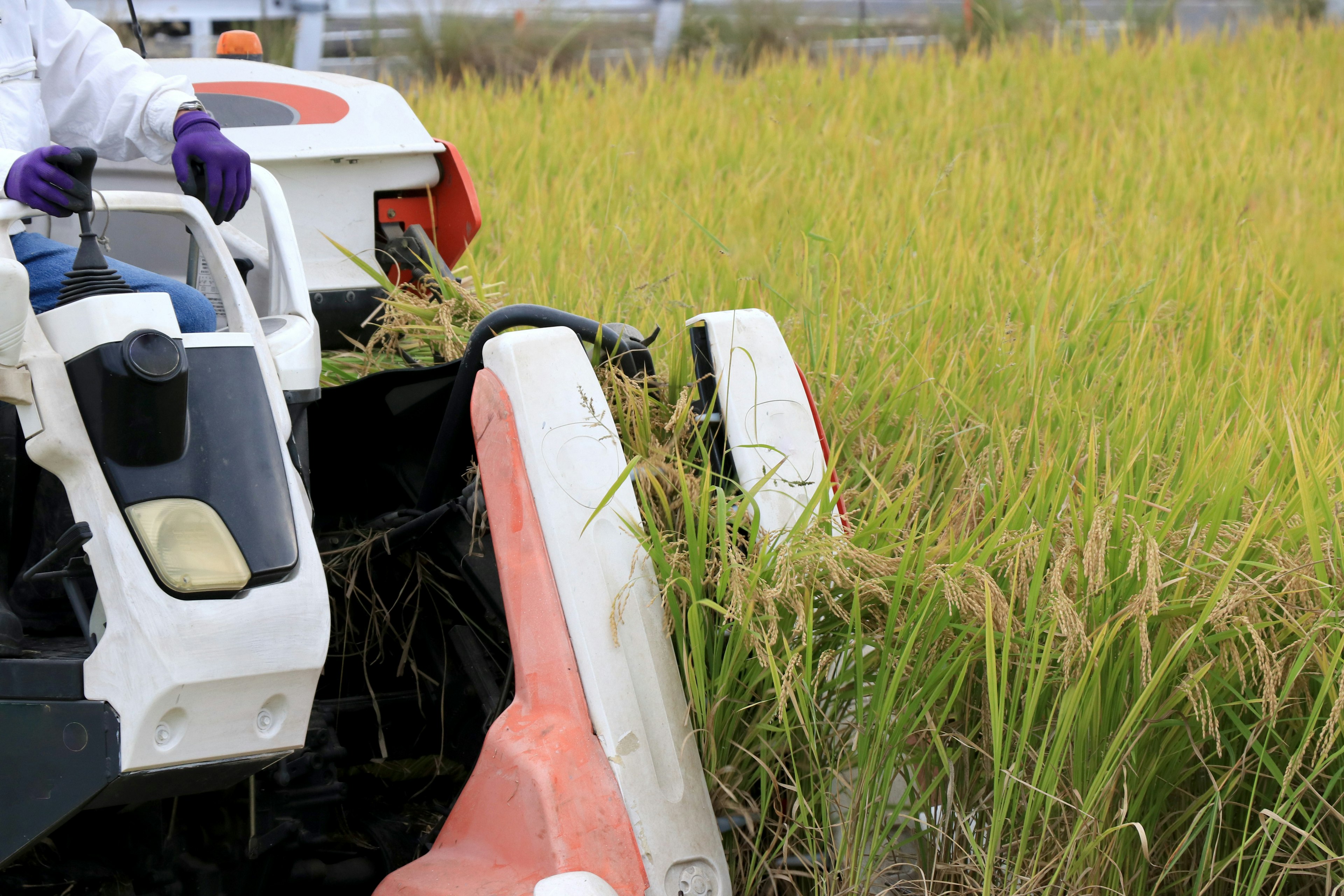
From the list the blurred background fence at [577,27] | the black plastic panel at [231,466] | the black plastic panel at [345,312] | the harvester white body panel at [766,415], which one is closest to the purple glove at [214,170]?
the black plastic panel at [231,466]

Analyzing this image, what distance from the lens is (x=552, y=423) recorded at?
6.33 feet

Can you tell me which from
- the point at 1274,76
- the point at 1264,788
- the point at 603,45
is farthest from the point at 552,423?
the point at 603,45

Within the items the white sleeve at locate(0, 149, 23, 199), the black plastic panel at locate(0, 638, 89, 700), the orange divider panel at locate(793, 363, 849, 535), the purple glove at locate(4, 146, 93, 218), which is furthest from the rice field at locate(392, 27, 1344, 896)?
the white sleeve at locate(0, 149, 23, 199)

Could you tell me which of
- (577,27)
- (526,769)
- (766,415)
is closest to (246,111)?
(766,415)

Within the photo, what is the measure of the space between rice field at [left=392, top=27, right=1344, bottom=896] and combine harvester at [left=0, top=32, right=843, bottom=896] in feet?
0.49

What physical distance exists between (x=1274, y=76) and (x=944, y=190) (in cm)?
420

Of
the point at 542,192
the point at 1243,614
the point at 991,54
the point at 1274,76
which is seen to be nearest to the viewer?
the point at 1243,614

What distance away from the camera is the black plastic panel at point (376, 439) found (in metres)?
2.28

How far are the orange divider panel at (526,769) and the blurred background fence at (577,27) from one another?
272 inches

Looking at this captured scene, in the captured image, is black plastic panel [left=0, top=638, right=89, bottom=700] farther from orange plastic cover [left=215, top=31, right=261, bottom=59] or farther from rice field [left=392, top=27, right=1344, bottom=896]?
orange plastic cover [left=215, top=31, right=261, bottom=59]

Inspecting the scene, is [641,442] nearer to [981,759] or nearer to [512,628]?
[512,628]

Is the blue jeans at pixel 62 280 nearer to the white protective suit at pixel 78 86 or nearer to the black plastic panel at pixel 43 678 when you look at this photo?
the white protective suit at pixel 78 86

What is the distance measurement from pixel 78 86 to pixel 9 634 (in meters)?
1.14

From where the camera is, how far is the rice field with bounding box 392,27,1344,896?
183 centimetres
